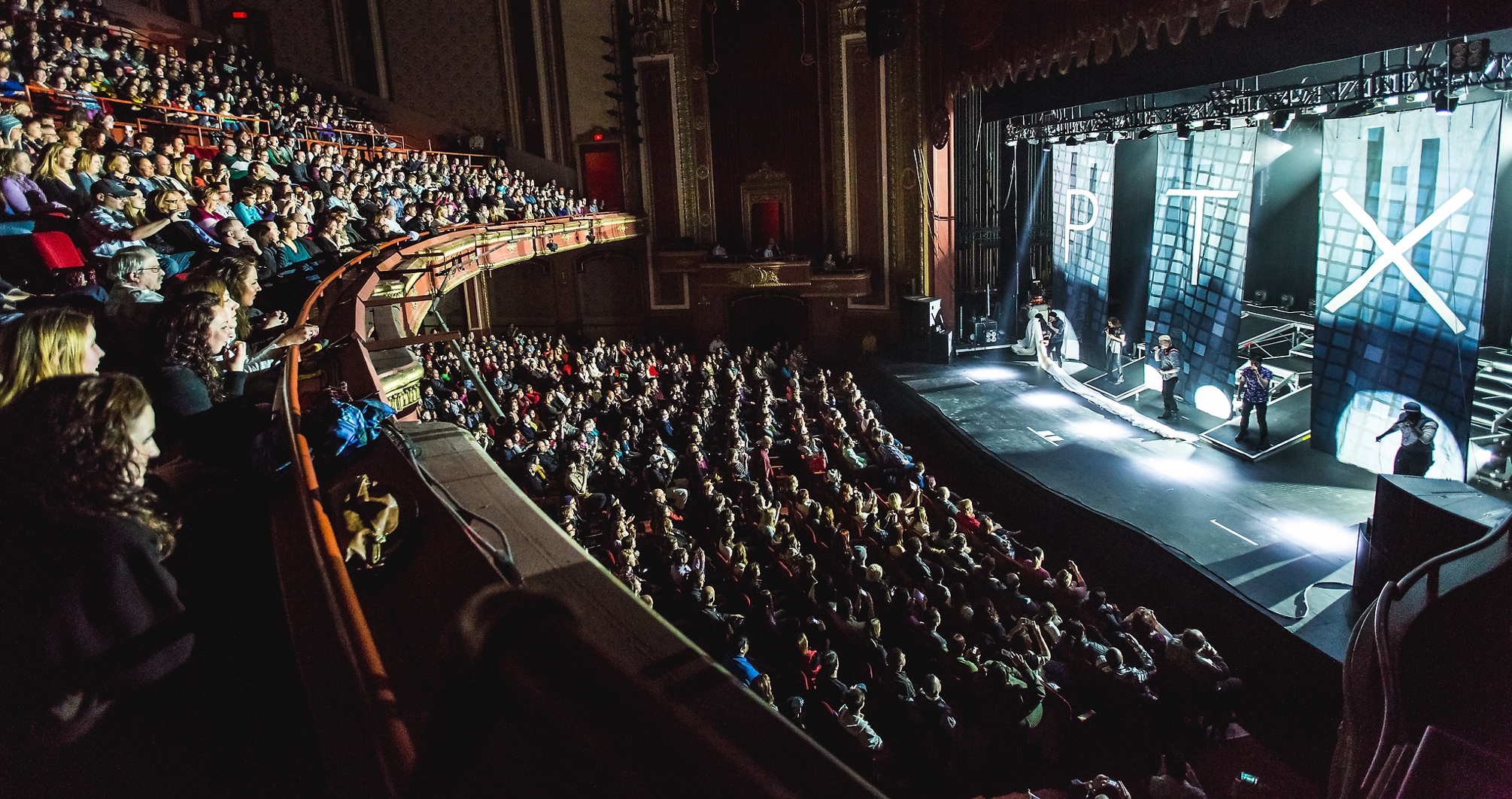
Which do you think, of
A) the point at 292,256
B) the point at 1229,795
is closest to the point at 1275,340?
the point at 1229,795

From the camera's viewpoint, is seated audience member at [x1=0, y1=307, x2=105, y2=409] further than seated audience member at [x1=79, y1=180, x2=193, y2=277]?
No

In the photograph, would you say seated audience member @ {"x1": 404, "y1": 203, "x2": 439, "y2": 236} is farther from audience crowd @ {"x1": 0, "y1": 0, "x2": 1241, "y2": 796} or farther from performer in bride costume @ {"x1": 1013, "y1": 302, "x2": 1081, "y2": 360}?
performer in bride costume @ {"x1": 1013, "y1": 302, "x2": 1081, "y2": 360}

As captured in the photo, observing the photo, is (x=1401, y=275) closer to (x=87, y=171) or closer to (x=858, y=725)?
(x=858, y=725)

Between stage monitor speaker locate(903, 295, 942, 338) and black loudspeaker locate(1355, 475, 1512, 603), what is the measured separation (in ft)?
30.1

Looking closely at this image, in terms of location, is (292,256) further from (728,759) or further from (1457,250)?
(1457,250)

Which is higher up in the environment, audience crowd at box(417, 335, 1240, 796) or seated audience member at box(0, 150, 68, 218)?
seated audience member at box(0, 150, 68, 218)

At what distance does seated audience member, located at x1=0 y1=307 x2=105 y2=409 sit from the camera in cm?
182

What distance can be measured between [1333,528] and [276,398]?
8.26 meters

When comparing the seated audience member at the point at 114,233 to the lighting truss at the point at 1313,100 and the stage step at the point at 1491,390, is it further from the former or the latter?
the stage step at the point at 1491,390

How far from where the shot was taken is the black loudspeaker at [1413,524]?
483 centimetres

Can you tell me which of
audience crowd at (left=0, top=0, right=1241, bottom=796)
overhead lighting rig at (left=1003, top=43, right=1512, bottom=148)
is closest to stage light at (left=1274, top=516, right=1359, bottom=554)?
audience crowd at (left=0, top=0, right=1241, bottom=796)

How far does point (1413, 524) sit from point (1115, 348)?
24.1 feet

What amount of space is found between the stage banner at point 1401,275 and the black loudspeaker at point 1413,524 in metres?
2.99

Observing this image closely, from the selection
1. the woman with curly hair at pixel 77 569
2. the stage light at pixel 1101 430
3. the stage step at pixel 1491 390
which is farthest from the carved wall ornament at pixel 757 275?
the woman with curly hair at pixel 77 569
